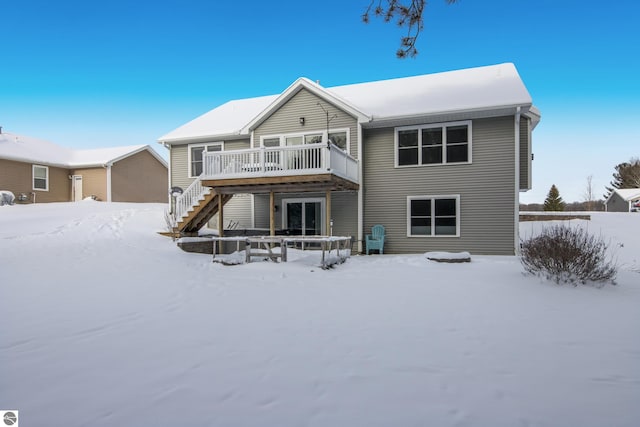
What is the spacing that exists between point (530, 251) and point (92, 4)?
→ 18.7 m

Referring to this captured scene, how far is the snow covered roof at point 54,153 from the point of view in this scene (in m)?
21.9

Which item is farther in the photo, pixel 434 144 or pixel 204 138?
pixel 204 138

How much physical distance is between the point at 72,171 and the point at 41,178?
2.02 m

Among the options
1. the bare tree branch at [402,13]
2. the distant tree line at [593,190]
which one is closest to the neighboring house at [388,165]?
the bare tree branch at [402,13]

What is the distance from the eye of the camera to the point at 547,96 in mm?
20531

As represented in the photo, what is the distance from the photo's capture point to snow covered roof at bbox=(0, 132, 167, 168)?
71.8 ft

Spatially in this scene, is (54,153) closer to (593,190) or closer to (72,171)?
(72,171)

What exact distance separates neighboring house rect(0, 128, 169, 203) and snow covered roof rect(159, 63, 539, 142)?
1036cm

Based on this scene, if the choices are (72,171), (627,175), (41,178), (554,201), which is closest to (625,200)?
(554,201)

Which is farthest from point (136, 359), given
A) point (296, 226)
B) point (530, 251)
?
point (296, 226)

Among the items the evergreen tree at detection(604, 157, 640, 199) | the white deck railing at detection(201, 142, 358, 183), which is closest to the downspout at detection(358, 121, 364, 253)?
the white deck railing at detection(201, 142, 358, 183)

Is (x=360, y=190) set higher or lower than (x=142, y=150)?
lower

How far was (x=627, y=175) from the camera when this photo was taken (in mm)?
48688

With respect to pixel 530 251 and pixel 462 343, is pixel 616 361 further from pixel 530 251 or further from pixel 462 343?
pixel 530 251
